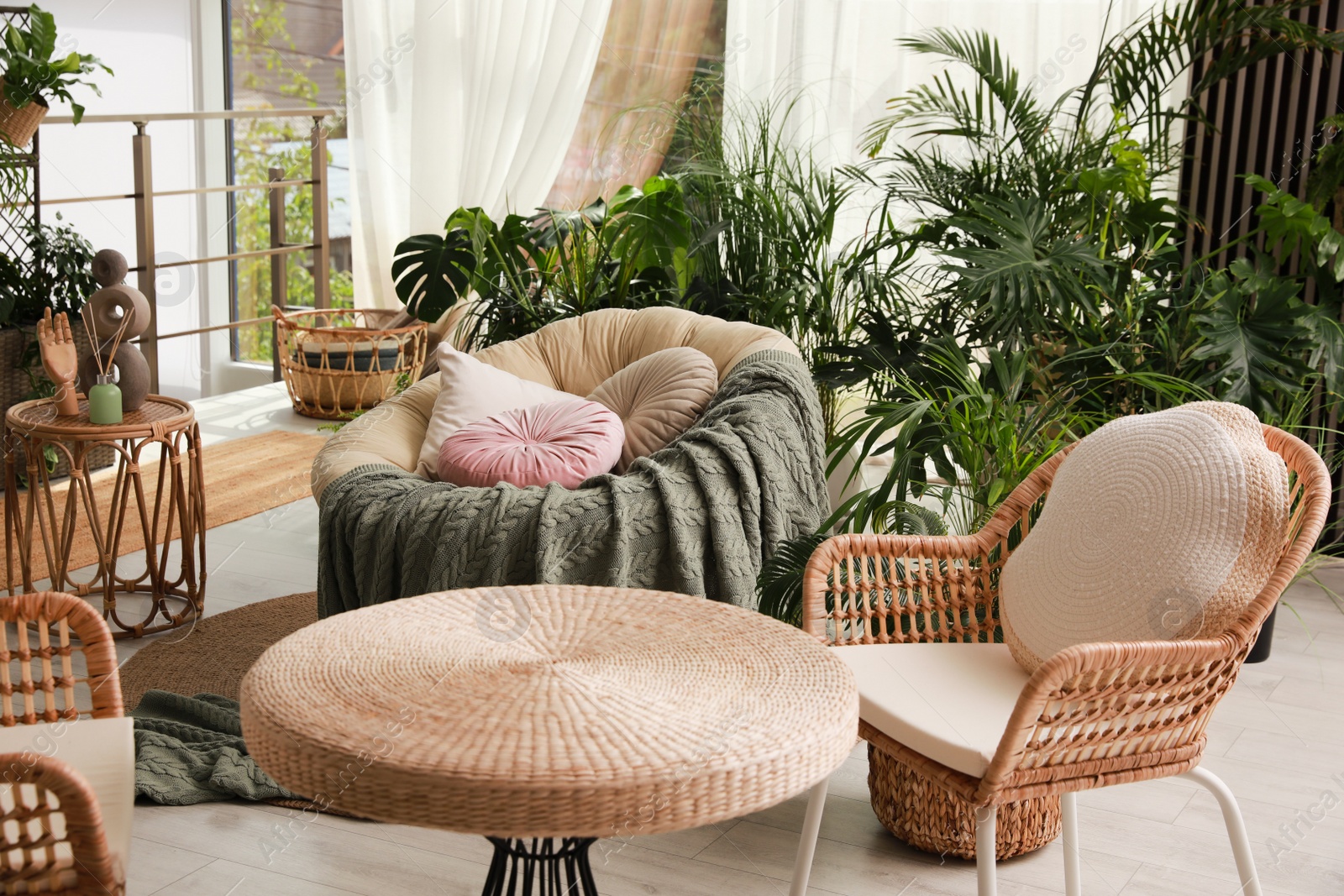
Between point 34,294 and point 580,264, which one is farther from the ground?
point 580,264

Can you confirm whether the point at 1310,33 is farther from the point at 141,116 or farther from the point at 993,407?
the point at 141,116

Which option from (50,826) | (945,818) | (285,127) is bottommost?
(945,818)

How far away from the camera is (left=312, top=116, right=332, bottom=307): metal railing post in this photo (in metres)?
5.92

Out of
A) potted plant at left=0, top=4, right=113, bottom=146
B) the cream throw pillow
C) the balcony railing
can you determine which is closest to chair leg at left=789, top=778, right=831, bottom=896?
the cream throw pillow

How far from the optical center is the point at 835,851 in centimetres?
205

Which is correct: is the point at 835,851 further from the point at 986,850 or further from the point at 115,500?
the point at 115,500

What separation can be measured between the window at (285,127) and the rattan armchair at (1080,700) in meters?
4.81

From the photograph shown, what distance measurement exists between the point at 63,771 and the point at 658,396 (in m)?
1.65

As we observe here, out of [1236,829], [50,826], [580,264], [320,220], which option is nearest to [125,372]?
[580,264]

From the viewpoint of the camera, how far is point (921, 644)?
1765 mm

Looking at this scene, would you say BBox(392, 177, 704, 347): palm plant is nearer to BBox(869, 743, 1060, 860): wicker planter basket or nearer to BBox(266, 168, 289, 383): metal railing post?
BBox(869, 743, 1060, 860): wicker planter basket

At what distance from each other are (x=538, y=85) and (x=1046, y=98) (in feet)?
6.94

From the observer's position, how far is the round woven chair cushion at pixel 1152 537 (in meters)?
1.51

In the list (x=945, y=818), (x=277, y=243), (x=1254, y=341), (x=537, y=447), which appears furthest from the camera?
(x=277, y=243)
